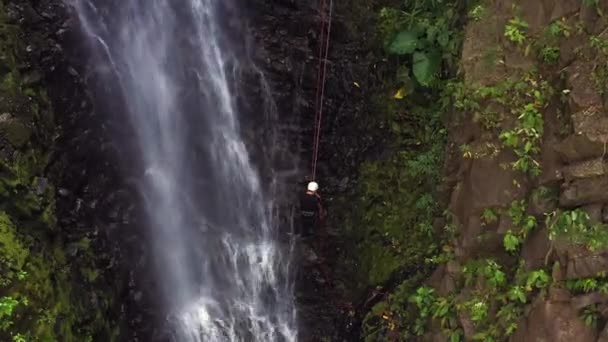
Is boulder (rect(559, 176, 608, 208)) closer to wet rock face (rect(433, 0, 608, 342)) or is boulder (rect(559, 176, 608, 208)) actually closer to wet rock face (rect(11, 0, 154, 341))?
wet rock face (rect(433, 0, 608, 342))

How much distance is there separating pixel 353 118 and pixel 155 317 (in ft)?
11.9

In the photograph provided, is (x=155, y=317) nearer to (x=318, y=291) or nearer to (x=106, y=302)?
(x=106, y=302)

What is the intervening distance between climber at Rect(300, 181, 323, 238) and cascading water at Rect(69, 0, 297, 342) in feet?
1.36

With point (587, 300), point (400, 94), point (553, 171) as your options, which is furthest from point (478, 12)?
point (587, 300)

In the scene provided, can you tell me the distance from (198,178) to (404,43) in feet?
10.3

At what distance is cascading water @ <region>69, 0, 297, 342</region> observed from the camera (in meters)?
6.86

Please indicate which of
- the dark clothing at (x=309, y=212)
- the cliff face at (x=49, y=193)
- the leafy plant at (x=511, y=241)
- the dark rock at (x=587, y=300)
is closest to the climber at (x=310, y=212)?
the dark clothing at (x=309, y=212)

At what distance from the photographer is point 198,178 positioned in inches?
284

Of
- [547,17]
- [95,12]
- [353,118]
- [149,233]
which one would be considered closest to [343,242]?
[353,118]

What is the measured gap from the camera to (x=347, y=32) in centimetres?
738

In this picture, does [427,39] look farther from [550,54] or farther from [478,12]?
[550,54]

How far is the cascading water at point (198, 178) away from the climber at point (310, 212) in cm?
42

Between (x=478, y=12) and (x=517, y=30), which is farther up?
(x=478, y=12)

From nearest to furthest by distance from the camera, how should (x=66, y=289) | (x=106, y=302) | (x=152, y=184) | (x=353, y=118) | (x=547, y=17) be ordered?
1. (x=547, y=17)
2. (x=66, y=289)
3. (x=106, y=302)
4. (x=152, y=184)
5. (x=353, y=118)
